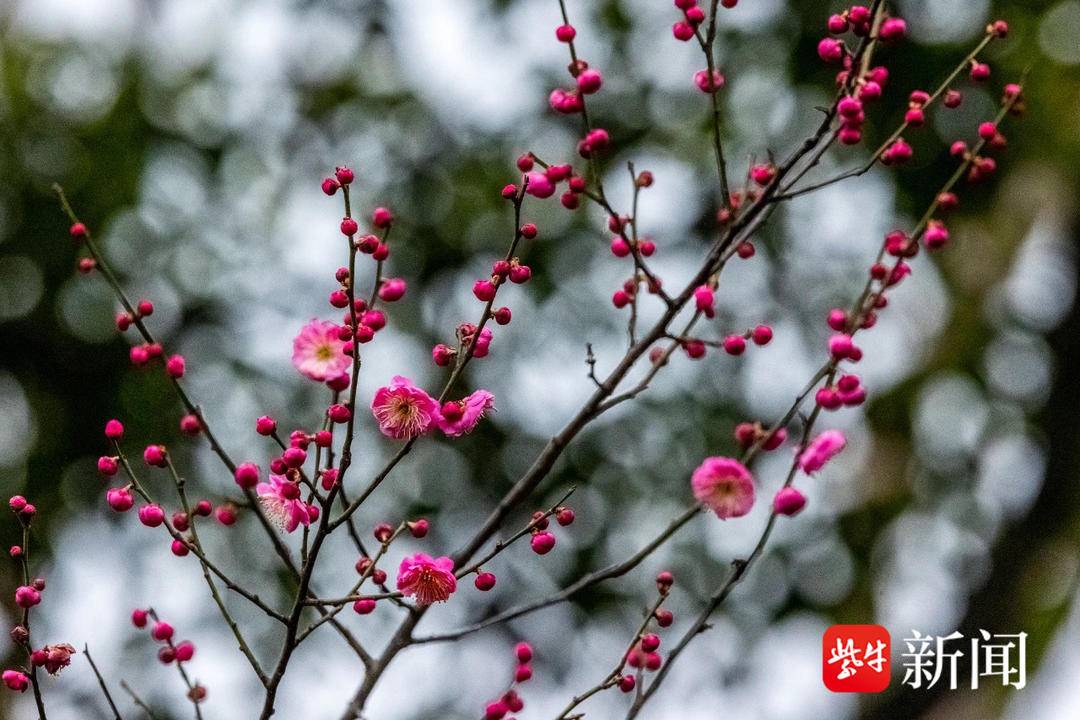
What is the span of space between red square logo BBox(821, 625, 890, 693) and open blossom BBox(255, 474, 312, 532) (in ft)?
4.53

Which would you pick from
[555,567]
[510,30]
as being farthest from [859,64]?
[510,30]

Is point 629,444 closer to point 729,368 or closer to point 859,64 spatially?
point 729,368

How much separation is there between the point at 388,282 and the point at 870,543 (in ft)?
12.7

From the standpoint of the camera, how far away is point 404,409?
137 centimetres

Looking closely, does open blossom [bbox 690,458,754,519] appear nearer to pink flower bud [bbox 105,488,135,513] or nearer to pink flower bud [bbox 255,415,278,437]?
pink flower bud [bbox 255,415,278,437]

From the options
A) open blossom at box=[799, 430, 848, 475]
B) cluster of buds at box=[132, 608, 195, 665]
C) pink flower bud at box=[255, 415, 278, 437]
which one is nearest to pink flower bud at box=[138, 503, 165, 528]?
pink flower bud at box=[255, 415, 278, 437]

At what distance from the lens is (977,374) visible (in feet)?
16.4

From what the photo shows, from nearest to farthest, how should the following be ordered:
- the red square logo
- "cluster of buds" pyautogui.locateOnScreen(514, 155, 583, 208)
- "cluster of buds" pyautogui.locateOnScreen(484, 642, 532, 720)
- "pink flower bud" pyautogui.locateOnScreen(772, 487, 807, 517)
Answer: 1. "pink flower bud" pyautogui.locateOnScreen(772, 487, 807, 517)
2. "cluster of buds" pyautogui.locateOnScreen(514, 155, 583, 208)
3. "cluster of buds" pyautogui.locateOnScreen(484, 642, 532, 720)
4. the red square logo

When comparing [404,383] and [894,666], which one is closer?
[404,383]

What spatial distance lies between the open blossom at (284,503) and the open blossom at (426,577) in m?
0.13

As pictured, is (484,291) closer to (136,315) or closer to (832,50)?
(136,315)

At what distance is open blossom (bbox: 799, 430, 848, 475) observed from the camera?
1212mm

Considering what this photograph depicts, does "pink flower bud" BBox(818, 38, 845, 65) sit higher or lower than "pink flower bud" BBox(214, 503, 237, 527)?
higher

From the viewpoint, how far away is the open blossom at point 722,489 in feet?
4.12
